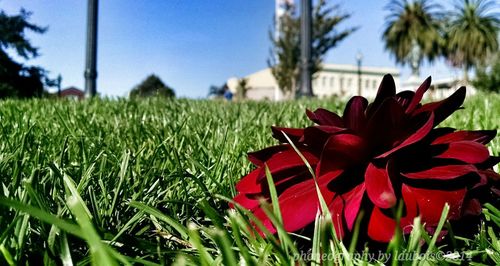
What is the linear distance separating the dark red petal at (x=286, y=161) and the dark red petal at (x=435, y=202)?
18 cm

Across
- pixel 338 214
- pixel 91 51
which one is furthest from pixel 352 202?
pixel 91 51

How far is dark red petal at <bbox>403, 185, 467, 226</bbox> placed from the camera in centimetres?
69

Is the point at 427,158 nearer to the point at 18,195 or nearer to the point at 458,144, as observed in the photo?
the point at 458,144

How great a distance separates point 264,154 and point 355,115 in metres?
0.21

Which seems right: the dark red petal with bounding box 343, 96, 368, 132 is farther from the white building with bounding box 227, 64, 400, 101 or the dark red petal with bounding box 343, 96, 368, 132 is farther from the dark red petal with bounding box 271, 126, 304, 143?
the white building with bounding box 227, 64, 400, 101

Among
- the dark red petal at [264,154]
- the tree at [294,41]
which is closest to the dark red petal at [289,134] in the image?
the dark red petal at [264,154]

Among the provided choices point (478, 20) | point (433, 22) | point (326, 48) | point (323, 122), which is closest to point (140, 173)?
point (323, 122)

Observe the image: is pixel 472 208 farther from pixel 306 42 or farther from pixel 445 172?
pixel 306 42

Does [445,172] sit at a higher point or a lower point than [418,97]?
lower

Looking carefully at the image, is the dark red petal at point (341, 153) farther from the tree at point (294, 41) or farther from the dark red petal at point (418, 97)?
the tree at point (294, 41)

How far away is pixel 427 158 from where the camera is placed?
2.63 ft

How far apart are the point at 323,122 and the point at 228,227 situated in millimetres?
258

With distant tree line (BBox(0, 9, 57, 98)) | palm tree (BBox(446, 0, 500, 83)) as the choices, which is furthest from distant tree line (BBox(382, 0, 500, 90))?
distant tree line (BBox(0, 9, 57, 98))

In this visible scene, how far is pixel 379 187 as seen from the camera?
701 mm
